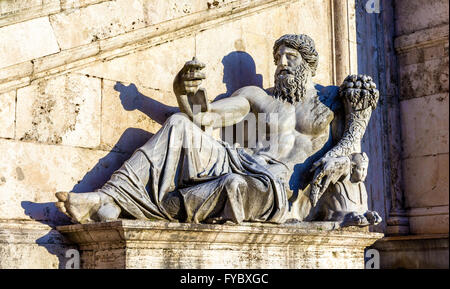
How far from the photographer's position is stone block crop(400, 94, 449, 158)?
9.34 meters

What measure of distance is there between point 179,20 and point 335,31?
7.80 feet

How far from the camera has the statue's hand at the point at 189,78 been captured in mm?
6410

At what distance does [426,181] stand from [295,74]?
9.34 feet

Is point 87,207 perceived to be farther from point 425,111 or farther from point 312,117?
point 425,111

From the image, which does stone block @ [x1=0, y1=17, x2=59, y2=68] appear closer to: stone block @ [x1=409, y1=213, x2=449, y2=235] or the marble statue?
the marble statue

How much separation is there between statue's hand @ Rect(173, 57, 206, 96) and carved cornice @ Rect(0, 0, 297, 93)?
785 mm

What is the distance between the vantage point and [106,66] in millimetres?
6961

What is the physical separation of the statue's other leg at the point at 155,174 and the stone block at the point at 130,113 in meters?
0.67

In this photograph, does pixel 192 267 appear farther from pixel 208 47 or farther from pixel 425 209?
pixel 425 209

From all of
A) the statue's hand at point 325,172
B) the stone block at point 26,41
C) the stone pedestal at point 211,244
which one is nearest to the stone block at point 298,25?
the statue's hand at point 325,172

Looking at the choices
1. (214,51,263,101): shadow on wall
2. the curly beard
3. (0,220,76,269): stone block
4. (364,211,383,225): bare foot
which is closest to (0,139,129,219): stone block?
(0,220,76,269): stone block

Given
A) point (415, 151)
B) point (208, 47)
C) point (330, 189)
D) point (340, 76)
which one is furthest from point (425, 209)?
point (208, 47)

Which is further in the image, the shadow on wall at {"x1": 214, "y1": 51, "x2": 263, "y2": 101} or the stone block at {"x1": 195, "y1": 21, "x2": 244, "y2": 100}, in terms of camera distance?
the shadow on wall at {"x1": 214, "y1": 51, "x2": 263, "y2": 101}
